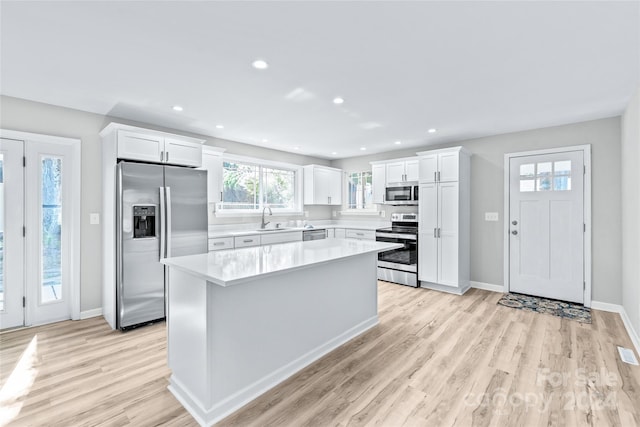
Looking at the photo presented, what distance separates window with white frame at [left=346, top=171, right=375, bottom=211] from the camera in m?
6.32

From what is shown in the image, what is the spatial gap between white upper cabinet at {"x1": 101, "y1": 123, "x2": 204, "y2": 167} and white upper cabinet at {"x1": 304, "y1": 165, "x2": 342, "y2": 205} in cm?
254

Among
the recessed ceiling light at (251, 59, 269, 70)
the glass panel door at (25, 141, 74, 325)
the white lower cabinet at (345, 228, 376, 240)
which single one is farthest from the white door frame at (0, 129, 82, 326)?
the white lower cabinet at (345, 228, 376, 240)

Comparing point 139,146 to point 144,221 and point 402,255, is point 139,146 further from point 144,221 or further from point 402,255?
point 402,255

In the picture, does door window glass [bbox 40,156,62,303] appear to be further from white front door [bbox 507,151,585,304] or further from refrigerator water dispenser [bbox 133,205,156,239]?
white front door [bbox 507,151,585,304]

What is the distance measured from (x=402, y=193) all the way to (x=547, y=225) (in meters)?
2.08

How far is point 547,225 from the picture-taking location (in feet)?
13.6

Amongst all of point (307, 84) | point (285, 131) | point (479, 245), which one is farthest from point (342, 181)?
point (307, 84)

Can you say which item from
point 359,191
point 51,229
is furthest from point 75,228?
point 359,191

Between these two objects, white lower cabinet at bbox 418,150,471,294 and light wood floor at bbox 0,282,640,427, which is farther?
white lower cabinet at bbox 418,150,471,294

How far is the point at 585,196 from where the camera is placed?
386cm

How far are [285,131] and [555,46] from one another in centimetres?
310

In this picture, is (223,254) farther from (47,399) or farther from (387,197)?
(387,197)

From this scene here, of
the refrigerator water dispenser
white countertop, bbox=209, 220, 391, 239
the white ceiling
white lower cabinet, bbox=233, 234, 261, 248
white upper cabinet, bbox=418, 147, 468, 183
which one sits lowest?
white lower cabinet, bbox=233, 234, 261, 248

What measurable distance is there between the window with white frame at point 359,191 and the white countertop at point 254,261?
337 cm
